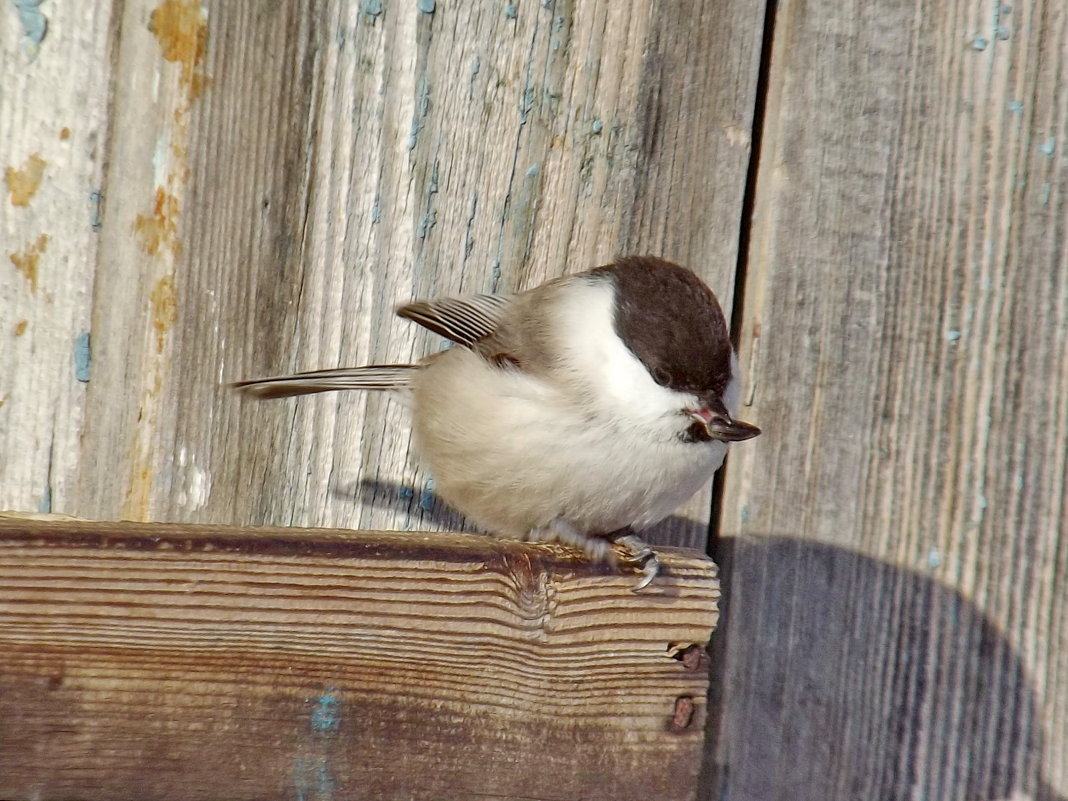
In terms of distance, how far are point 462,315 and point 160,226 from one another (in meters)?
0.58

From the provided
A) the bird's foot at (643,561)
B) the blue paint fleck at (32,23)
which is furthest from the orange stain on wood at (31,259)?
the bird's foot at (643,561)

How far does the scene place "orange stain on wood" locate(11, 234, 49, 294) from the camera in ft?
6.61

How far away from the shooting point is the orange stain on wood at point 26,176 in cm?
200

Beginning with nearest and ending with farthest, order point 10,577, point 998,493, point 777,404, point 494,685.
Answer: point 10,577, point 494,685, point 998,493, point 777,404

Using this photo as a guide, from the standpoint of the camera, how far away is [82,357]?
2.05m

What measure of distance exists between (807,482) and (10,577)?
1.35m

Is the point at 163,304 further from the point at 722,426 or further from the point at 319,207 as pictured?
the point at 722,426

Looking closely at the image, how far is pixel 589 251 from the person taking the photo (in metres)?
2.21

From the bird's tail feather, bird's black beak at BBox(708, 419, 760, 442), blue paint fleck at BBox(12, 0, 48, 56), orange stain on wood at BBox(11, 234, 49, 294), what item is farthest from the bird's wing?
blue paint fleck at BBox(12, 0, 48, 56)

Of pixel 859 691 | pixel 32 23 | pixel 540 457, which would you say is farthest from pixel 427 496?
pixel 32 23

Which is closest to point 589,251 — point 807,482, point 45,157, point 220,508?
point 807,482

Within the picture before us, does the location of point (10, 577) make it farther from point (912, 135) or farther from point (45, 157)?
point (912, 135)

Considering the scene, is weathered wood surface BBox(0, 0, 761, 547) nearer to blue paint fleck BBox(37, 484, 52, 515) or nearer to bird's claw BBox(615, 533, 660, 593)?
blue paint fleck BBox(37, 484, 52, 515)

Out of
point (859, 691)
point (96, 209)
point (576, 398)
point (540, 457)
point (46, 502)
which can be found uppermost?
point (96, 209)
